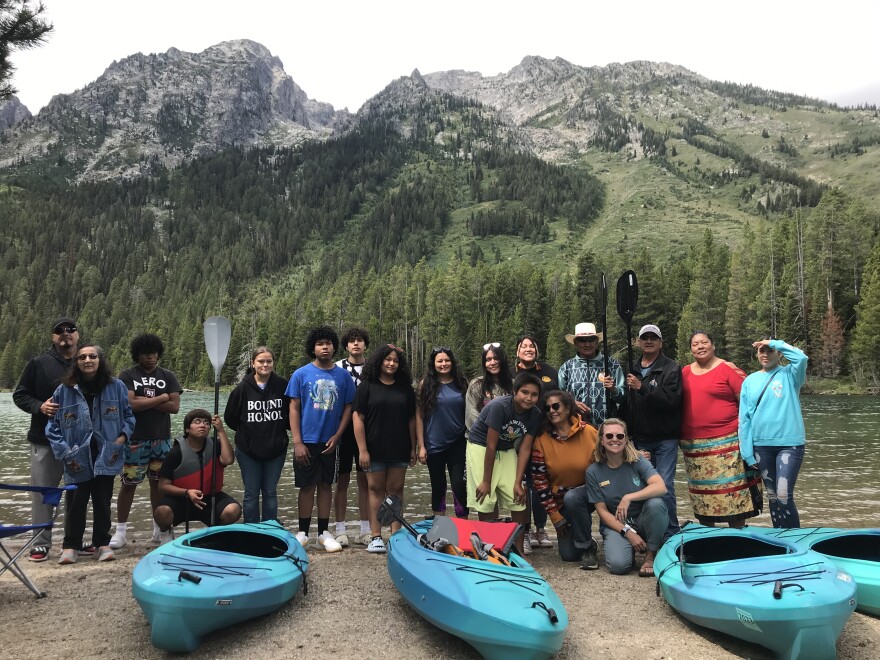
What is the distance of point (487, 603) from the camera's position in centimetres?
406

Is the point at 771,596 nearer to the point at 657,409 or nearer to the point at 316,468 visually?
the point at 657,409

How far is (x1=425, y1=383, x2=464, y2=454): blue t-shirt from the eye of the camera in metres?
6.96

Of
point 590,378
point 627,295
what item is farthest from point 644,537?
point 627,295

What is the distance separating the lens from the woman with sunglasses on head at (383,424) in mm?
6797

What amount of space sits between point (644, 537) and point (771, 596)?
2073 millimetres

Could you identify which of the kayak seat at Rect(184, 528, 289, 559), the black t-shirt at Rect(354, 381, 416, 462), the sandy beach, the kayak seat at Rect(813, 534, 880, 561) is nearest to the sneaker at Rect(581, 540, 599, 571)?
the sandy beach

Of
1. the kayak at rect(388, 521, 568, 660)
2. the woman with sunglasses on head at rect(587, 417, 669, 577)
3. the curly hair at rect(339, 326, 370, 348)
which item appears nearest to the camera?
the kayak at rect(388, 521, 568, 660)

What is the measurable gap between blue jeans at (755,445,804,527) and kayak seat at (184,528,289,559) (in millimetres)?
5316

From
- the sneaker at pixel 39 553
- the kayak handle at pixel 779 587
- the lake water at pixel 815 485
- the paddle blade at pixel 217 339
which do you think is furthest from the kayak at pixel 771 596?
the sneaker at pixel 39 553

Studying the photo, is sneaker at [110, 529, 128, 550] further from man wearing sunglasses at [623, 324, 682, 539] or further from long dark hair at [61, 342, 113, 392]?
man wearing sunglasses at [623, 324, 682, 539]

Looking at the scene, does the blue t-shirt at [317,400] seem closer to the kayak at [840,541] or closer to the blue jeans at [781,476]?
the kayak at [840,541]

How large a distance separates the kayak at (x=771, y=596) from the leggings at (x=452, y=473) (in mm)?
2600

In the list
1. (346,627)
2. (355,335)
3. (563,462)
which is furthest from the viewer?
(355,335)

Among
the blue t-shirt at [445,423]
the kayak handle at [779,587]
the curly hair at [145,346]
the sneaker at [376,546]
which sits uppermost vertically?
the curly hair at [145,346]
